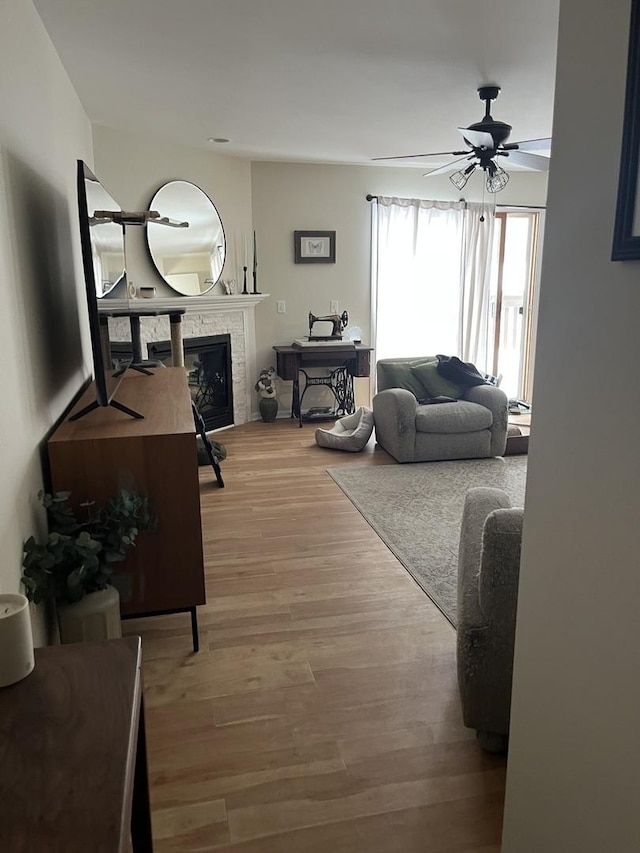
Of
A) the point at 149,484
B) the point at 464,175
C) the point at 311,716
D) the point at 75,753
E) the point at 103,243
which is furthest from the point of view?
the point at 464,175

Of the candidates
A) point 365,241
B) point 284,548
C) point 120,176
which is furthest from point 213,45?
point 365,241

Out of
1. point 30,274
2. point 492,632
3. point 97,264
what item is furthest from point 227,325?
point 492,632

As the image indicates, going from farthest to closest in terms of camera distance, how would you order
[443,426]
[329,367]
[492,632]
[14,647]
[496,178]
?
[329,367] < [443,426] < [496,178] < [492,632] < [14,647]

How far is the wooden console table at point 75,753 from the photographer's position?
0.76 metres

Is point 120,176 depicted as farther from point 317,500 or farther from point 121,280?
point 317,500

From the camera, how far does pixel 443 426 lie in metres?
4.93

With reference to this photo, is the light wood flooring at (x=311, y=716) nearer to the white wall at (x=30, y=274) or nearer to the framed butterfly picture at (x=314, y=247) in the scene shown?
the white wall at (x=30, y=274)

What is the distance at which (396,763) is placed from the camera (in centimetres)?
193

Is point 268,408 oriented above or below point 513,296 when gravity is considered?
below

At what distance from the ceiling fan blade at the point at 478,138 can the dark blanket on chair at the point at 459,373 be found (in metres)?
2.01

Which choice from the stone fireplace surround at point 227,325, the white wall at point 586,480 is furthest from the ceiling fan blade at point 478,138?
the white wall at point 586,480

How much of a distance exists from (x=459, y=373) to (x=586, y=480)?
4348 millimetres

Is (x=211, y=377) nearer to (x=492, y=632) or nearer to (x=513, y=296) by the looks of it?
(x=513, y=296)

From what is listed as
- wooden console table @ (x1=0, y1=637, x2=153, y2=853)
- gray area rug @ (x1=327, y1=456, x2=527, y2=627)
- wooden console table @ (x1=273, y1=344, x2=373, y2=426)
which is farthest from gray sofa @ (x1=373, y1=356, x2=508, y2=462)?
wooden console table @ (x1=0, y1=637, x2=153, y2=853)
